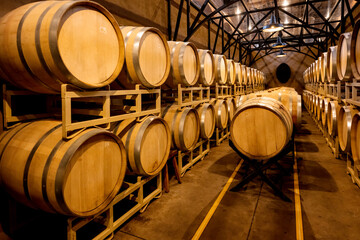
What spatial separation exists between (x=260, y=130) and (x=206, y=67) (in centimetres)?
257

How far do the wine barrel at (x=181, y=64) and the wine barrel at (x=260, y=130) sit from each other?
130 cm

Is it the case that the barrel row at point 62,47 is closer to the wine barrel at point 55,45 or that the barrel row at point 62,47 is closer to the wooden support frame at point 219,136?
the wine barrel at point 55,45

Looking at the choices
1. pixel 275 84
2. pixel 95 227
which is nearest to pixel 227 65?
pixel 95 227

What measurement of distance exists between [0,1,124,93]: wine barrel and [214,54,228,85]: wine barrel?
441cm

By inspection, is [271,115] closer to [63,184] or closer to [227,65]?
[63,184]

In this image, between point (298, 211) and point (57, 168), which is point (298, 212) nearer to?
point (298, 211)

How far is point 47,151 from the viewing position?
212cm

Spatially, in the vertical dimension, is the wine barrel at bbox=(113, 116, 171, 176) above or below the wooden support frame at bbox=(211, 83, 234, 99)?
below

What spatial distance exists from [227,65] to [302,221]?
16.9 feet

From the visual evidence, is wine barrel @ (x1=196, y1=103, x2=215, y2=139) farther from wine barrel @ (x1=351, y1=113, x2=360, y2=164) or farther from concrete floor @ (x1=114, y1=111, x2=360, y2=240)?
wine barrel @ (x1=351, y1=113, x2=360, y2=164)

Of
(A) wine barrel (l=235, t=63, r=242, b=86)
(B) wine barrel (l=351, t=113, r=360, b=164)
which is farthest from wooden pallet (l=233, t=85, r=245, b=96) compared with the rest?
(B) wine barrel (l=351, t=113, r=360, b=164)

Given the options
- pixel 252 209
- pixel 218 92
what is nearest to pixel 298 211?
pixel 252 209

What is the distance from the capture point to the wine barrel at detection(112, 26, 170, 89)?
3.03 meters

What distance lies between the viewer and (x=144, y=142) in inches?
124
